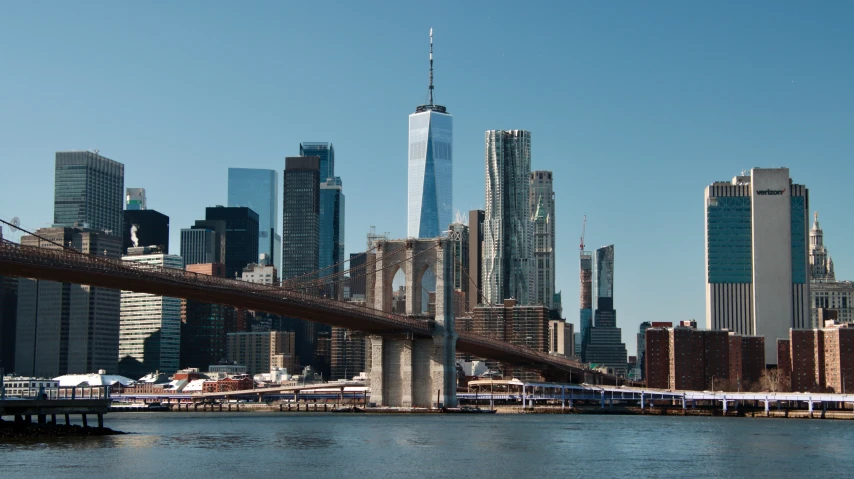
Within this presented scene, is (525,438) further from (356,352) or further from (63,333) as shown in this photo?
(356,352)

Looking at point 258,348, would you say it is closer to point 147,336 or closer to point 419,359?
point 147,336

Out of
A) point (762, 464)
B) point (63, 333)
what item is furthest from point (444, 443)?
point (63, 333)

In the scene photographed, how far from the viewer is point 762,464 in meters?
41.9

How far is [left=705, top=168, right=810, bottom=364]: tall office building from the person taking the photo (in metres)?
157

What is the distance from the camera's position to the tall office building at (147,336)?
175m

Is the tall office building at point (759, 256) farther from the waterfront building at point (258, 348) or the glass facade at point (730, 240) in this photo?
the waterfront building at point (258, 348)

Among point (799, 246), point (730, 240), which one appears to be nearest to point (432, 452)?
point (799, 246)

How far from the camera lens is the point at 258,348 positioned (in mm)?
188375

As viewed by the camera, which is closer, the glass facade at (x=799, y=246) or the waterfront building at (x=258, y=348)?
the glass facade at (x=799, y=246)

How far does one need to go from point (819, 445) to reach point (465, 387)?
75056mm

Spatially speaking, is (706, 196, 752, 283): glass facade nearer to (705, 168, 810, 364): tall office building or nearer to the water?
(705, 168, 810, 364): tall office building

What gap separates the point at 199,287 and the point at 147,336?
121 meters

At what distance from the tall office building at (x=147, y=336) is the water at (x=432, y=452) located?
113 metres

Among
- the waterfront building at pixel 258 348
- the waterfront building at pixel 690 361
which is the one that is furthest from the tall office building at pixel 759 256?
the waterfront building at pixel 258 348
